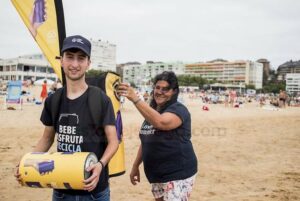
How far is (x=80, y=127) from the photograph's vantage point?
6.77ft

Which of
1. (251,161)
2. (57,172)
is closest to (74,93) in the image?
(57,172)

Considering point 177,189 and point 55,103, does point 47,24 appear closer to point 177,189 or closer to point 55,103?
point 55,103

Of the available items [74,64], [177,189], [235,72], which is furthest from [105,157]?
[235,72]

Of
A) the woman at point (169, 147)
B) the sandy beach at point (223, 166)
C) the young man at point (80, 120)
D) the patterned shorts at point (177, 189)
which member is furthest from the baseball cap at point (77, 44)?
the sandy beach at point (223, 166)

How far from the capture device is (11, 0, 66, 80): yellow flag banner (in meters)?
3.08

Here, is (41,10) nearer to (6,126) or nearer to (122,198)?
(122,198)

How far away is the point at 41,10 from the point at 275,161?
6101 millimetres

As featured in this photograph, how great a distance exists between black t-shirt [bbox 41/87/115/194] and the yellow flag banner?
1.10m

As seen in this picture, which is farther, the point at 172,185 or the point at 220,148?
the point at 220,148

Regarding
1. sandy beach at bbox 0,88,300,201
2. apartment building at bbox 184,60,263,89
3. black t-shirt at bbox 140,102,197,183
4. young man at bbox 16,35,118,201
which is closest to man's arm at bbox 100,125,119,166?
young man at bbox 16,35,118,201

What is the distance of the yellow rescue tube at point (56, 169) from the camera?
70.8 inches

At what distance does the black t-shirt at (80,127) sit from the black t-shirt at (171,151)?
0.69 m

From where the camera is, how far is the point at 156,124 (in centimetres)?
248

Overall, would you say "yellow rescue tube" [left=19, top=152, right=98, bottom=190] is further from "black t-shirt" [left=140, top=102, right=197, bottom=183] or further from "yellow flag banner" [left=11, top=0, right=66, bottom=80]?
"yellow flag banner" [left=11, top=0, right=66, bottom=80]
